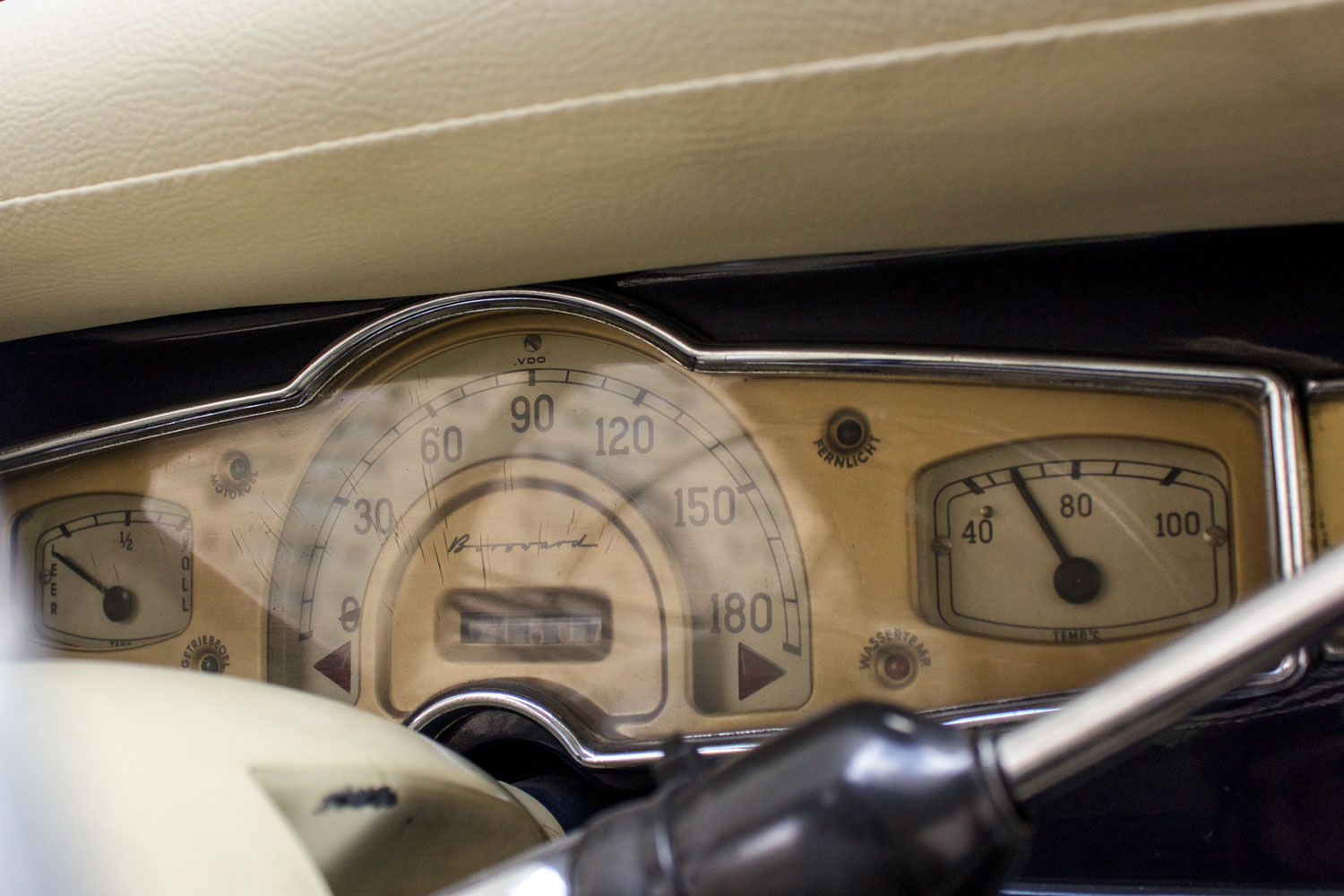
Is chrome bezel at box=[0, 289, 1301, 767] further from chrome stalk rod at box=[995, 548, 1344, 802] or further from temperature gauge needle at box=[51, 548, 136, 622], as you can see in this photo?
chrome stalk rod at box=[995, 548, 1344, 802]

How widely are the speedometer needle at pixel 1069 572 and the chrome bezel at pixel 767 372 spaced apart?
93mm

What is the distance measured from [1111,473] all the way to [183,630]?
3.05 ft

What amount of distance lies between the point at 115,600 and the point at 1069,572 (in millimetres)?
980

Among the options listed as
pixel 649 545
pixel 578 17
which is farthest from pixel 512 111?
pixel 649 545

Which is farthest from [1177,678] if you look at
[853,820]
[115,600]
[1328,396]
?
[115,600]

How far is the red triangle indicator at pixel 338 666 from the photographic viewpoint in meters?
1.00

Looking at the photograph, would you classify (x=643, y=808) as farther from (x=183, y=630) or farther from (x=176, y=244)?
(x=183, y=630)

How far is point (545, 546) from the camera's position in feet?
3.14

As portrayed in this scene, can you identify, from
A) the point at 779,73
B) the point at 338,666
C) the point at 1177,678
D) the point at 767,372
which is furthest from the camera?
the point at 338,666

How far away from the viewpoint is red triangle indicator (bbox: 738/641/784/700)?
2.94 ft

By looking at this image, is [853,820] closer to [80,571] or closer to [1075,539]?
[1075,539]

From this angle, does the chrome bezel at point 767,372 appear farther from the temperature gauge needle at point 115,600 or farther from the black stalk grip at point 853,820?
the black stalk grip at point 853,820

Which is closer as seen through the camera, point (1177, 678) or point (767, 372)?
point (1177, 678)

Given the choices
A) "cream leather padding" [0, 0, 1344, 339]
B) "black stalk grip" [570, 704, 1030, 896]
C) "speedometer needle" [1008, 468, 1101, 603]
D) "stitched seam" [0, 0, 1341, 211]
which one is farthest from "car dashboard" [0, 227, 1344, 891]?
"black stalk grip" [570, 704, 1030, 896]
